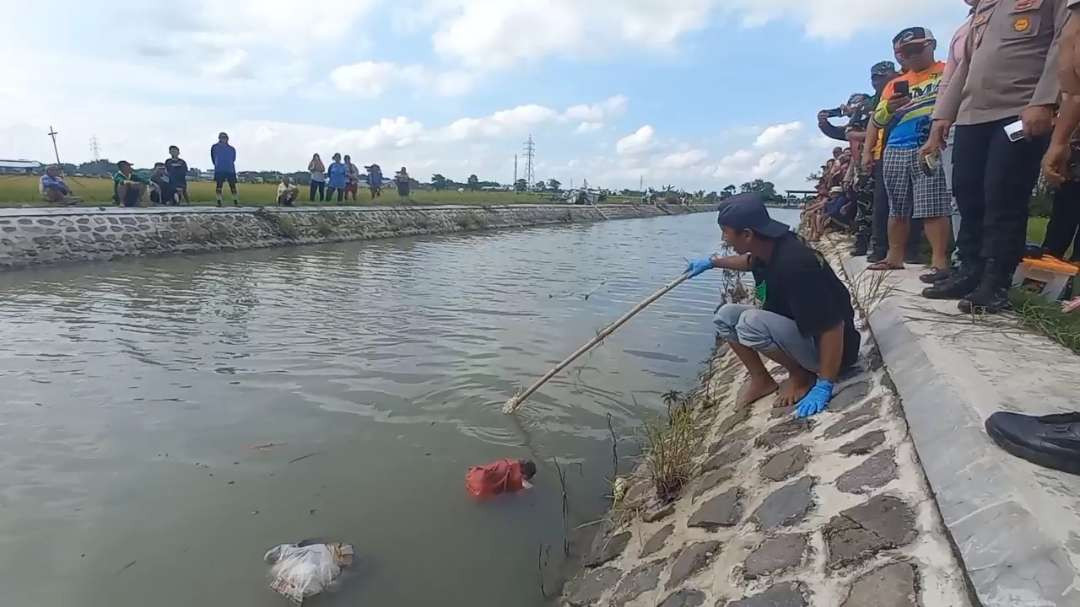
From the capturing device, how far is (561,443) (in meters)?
4.36

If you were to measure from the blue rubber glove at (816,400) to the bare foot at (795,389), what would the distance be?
0.12 meters

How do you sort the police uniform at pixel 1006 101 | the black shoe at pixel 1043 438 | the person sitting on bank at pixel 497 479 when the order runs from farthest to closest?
the person sitting on bank at pixel 497 479
the police uniform at pixel 1006 101
the black shoe at pixel 1043 438

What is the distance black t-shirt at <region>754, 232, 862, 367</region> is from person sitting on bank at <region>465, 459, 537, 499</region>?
1.78m

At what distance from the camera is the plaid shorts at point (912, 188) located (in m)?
4.58

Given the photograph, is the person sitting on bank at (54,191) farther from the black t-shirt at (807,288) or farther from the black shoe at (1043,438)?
the black shoe at (1043,438)

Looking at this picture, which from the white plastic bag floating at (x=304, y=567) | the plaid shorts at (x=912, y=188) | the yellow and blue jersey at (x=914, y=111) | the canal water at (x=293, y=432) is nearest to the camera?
the white plastic bag floating at (x=304, y=567)

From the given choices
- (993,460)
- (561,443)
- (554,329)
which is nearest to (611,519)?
(561,443)

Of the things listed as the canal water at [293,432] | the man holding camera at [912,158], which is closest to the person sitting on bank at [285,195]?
the canal water at [293,432]

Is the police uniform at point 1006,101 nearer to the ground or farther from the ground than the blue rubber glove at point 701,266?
farther from the ground

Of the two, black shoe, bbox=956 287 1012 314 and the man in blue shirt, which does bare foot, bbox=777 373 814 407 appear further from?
the man in blue shirt

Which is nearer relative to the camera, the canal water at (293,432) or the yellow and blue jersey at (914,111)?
the canal water at (293,432)

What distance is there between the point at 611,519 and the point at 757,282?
1578mm

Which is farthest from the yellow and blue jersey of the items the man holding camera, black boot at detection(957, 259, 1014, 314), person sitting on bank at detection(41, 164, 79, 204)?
person sitting on bank at detection(41, 164, 79, 204)

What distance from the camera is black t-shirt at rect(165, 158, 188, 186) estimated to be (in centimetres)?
1543
